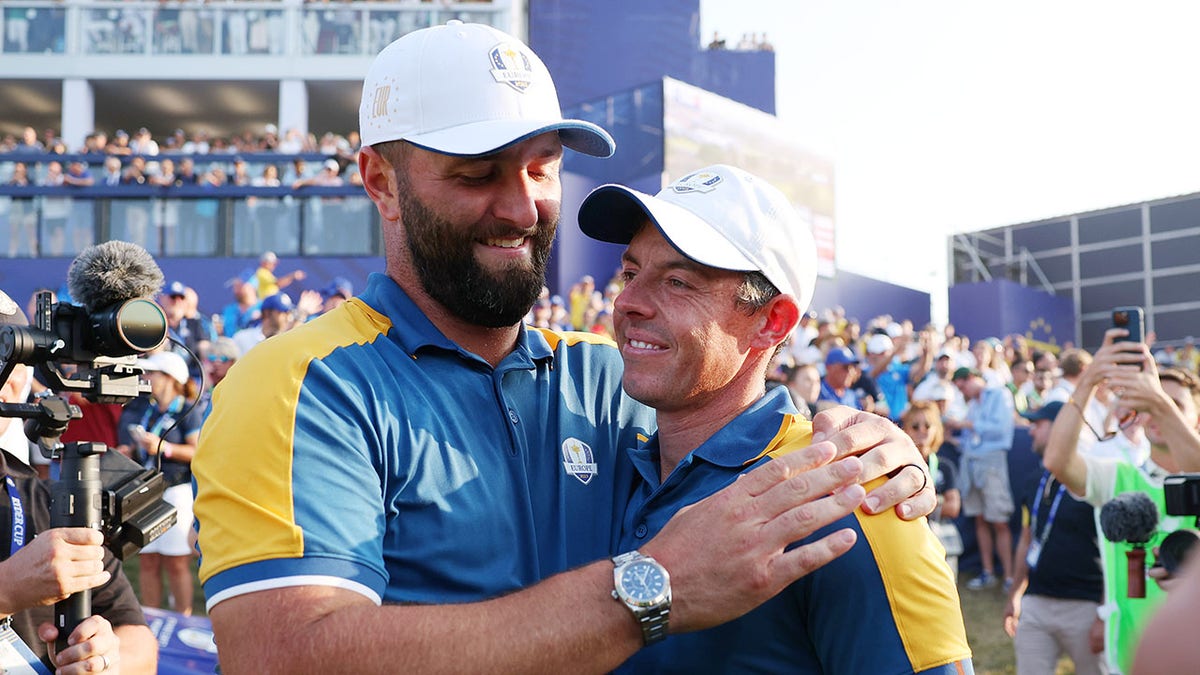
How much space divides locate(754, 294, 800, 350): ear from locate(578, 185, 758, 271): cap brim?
0.39 ft

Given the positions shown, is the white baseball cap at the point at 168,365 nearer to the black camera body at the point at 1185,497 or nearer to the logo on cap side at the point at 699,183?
the logo on cap side at the point at 699,183

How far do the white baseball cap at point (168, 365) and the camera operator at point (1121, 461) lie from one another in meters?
5.46

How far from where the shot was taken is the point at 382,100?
2041 mm

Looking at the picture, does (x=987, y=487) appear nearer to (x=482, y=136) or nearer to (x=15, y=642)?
(x=15, y=642)

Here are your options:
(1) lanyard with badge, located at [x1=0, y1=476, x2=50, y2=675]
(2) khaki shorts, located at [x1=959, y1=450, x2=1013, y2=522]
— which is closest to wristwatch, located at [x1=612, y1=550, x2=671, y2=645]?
(1) lanyard with badge, located at [x1=0, y1=476, x2=50, y2=675]

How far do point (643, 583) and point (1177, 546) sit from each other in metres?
2.70

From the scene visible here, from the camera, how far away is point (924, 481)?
70.2 inches

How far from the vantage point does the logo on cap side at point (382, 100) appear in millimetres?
2031

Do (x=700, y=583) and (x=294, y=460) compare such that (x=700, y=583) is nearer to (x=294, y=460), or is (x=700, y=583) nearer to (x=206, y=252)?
(x=294, y=460)

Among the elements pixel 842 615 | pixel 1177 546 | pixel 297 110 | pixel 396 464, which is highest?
pixel 297 110

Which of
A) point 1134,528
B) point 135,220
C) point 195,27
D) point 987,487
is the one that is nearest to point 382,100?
point 1134,528

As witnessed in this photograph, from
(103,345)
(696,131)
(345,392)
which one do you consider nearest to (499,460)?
(345,392)

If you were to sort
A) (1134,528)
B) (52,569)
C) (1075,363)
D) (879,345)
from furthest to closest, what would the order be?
(879,345)
(1075,363)
(1134,528)
(52,569)

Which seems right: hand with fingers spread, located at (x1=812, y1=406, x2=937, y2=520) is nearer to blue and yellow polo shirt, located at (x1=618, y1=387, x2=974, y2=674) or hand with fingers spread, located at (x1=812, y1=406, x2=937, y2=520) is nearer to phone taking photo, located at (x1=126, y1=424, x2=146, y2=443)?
blue and yellow polo shirt, located at (x1=618, y1=387, x2=974, y2=674)
